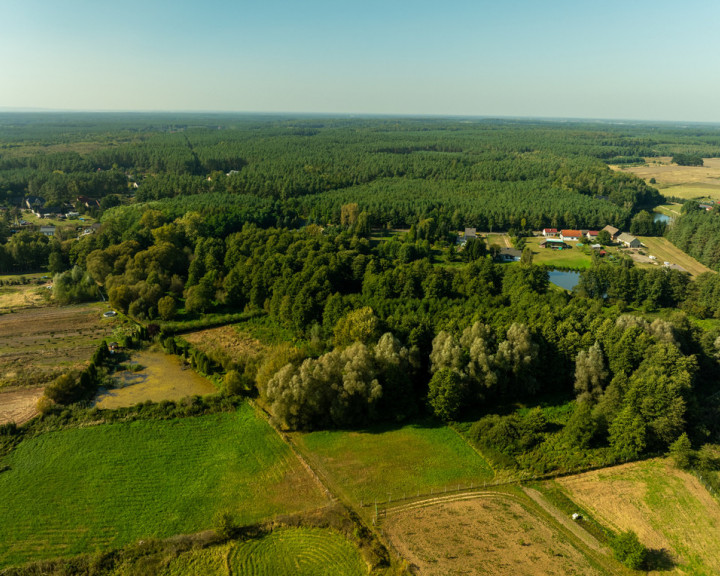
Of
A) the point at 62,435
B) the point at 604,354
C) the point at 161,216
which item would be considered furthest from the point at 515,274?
the point at 161,216

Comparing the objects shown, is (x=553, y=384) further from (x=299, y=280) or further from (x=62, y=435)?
(x=62, y=435)

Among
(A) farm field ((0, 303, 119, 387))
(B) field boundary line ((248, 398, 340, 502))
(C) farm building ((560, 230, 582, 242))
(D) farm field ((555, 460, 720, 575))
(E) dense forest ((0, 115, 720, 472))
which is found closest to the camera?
(D) farm field ((555, 460, 720, 575))

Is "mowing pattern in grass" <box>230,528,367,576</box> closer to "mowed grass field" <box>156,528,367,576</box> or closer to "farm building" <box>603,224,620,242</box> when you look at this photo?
"mowed grass field" <box>156,528,367,576</box>

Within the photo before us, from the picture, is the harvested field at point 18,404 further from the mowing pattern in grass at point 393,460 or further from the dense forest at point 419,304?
the mowing pattern in grass at point 393,460

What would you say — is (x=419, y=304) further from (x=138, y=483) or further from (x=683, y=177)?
(x=683, y=177)

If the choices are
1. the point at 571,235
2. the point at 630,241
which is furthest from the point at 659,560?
the point at 571,235

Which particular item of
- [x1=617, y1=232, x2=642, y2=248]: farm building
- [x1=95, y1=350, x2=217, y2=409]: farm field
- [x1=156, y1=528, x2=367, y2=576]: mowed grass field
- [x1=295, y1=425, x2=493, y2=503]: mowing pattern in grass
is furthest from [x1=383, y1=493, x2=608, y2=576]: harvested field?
[x1=617, y1=232, x2=642, y2=248]: farm building

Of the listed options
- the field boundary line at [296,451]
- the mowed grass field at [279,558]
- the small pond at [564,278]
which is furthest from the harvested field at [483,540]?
the small pond at [564,278]
